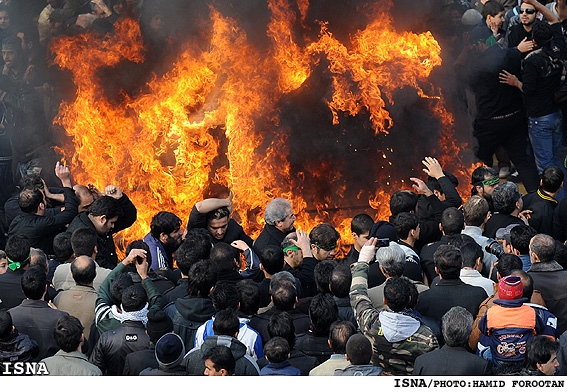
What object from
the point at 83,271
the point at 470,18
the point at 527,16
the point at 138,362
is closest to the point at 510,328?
the point at 138,362

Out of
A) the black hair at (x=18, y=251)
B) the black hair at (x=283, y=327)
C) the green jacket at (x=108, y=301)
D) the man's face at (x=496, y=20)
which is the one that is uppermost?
the black hair at (x=283, y=327)

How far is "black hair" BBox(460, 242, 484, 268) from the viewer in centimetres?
683

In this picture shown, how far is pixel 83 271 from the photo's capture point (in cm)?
678

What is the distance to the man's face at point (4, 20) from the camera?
14.4 metres

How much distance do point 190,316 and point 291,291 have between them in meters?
0.83

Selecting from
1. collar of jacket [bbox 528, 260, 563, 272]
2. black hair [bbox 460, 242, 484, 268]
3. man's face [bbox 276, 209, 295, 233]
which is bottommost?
man's face [bbox 276, 209, 295, 233]

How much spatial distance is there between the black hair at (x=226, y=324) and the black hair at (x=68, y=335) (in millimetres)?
998

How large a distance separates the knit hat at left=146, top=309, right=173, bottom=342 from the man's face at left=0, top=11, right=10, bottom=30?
10151mm

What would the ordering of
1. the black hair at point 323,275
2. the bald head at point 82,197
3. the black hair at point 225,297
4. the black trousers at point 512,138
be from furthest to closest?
the black trousers at point 512,138 < the bald head at point 82,197 < the black hair at point 323,275 < the black hair at point 225,297

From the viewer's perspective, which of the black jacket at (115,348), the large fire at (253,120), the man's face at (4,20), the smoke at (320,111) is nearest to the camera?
the black jacket at (115,348)

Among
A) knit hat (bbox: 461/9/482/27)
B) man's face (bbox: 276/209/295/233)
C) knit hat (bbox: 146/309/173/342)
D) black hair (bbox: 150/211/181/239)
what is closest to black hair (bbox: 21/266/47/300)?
knit hat (bbox: 146/309/173/342)

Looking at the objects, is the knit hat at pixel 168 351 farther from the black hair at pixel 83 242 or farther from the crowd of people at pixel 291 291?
the black hair at pixel 83 242

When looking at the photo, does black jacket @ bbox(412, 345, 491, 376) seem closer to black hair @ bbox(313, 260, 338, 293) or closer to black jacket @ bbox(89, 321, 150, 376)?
black hair @ bbox(313, 260, 338, 293)

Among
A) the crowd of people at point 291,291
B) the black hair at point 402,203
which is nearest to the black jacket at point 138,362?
the crowd of people at point 291,291
